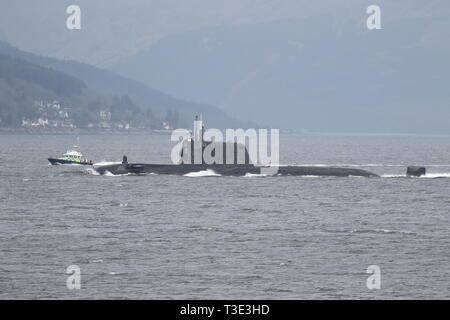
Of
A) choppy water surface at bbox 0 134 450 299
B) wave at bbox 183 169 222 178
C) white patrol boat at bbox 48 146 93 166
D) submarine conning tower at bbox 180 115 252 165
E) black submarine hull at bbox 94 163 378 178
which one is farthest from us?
white patrol boat at bbox 48 146 93 166

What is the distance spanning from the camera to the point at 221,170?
85.5 m

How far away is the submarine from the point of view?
267ft

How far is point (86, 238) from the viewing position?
153 feet

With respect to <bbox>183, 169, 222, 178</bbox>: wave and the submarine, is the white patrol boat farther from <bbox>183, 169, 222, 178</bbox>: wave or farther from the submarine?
<bbox>183, 169, 222, 178</bbox>: wave

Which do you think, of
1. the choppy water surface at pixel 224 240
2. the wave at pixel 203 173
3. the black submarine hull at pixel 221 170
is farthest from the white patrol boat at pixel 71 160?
the choppy water surface at pixel 224 240

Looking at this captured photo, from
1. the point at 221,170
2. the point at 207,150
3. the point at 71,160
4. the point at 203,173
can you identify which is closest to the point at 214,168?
the point at 221,170

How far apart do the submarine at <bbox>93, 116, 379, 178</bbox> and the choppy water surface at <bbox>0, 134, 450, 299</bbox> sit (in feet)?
17.2

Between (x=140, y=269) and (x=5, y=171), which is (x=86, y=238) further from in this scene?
(x=5, y=171)

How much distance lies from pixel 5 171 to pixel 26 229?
52.6 metres

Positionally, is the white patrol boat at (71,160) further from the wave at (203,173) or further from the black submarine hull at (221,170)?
the wave at (203,173)

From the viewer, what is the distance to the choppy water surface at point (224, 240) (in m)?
36.0

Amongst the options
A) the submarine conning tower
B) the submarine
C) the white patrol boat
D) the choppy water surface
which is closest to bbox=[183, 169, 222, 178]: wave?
the submarine

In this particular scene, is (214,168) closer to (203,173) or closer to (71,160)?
(203,173)

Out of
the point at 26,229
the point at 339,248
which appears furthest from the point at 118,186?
the point at 339,248
